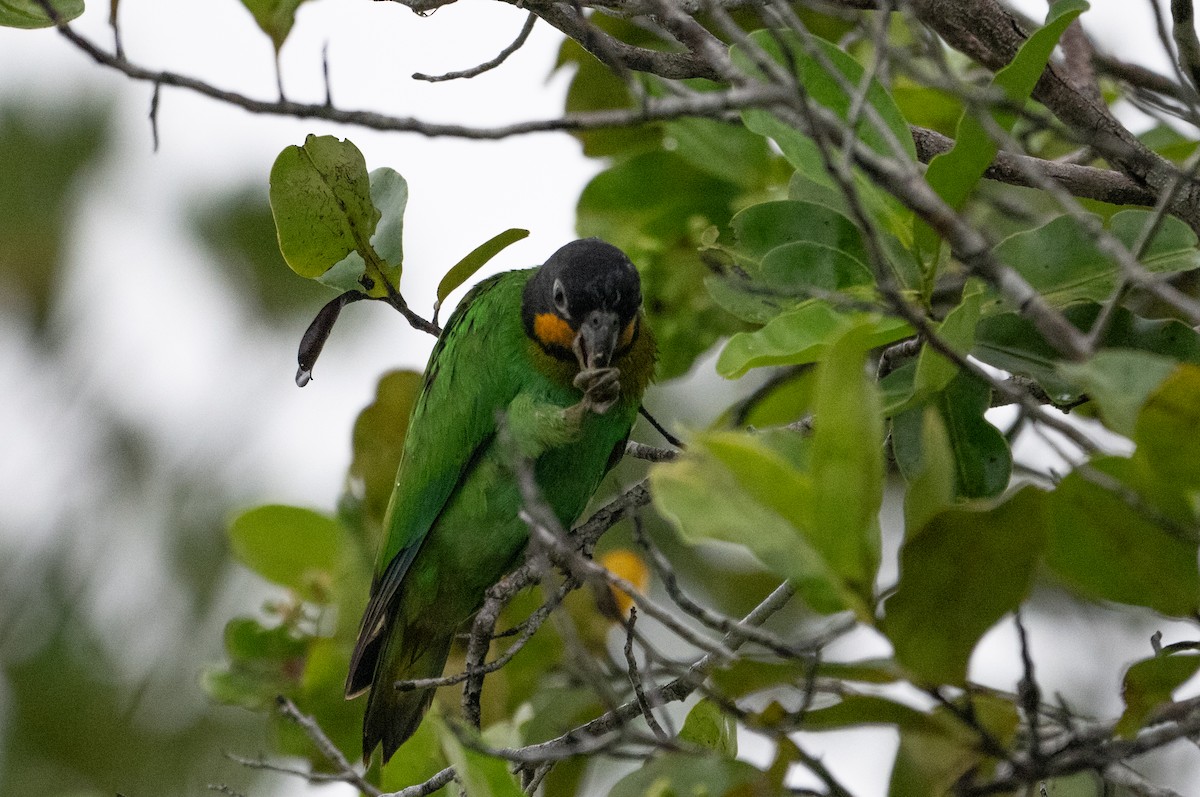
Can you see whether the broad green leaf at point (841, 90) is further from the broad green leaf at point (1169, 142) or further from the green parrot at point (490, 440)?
the broad green leaf at point (1169, 142)

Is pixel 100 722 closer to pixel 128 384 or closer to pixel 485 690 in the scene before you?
pixel 128 384

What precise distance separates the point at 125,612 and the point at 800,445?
4.68 m

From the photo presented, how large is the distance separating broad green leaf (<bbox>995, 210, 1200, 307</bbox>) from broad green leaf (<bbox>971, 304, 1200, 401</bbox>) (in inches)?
2.7

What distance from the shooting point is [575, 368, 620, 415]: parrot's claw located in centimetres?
326

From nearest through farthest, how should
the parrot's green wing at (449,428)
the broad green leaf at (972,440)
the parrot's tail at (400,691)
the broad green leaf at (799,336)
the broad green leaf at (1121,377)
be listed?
the broad green leaf at (1121,377), the broad green leaf at (799,336), the broad green leaf at (972,440), the parrot's tail at (400,691), the parrot's green wing at (449,428)

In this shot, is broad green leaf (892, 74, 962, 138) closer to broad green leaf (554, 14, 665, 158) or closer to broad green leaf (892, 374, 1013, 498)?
broad green leaf (554, 14, 665, 158)

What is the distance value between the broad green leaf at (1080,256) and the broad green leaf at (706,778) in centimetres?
105

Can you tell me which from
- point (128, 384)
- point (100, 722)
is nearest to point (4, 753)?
point (100, 722)

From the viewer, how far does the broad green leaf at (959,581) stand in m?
1.55

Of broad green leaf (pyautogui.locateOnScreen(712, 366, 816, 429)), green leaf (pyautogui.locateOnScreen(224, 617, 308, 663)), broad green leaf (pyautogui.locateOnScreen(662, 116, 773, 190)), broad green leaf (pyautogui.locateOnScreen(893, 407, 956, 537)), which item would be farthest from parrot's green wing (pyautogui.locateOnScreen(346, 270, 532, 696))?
broad green leaf (pyautogui.locateOnScreen(893, 407, 956, 537))

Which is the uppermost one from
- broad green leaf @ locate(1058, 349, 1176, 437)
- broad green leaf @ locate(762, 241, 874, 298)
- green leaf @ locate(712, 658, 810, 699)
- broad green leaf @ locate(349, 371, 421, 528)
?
broad green leaf @ locate(1058, 349, 1176, 437)

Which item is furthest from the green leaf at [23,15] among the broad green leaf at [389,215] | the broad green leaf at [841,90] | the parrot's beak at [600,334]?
the parrot's beak at [600,334]

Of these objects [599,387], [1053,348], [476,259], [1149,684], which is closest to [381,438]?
[599,387]

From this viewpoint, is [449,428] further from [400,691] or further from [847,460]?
[847,460]
